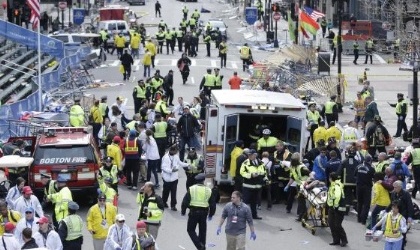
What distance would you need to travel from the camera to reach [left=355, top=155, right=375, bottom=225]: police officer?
2245 centimetres

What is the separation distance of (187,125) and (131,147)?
3208 millimetres

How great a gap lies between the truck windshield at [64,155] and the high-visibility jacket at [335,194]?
16.7 feet

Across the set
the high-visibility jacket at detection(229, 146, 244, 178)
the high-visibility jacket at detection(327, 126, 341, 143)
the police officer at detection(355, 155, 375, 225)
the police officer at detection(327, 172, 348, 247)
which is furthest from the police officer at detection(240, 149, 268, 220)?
the high-visibility jacket at detection(327, 126, 341, 143)

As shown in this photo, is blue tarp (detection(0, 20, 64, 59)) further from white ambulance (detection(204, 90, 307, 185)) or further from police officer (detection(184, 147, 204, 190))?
police officer (detection(184, 147, 204, 190))

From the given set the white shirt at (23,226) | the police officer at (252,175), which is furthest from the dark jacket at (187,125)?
the white shirt at (23,226)

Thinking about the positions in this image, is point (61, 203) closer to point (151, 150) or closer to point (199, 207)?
point (199, 207)

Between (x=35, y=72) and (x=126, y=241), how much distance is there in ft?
95.3

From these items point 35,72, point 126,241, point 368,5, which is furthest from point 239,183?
point 368,5

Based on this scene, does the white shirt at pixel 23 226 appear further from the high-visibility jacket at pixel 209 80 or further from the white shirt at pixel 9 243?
the high-visibility jacket at pixel 209 80

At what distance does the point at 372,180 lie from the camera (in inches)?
900

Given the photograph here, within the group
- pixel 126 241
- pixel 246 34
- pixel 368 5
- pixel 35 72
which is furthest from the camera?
pixel 246 34

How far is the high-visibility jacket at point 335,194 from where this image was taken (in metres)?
20.9

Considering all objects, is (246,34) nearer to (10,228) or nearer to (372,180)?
(372,180)

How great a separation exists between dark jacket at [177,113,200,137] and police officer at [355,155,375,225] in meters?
6.89
